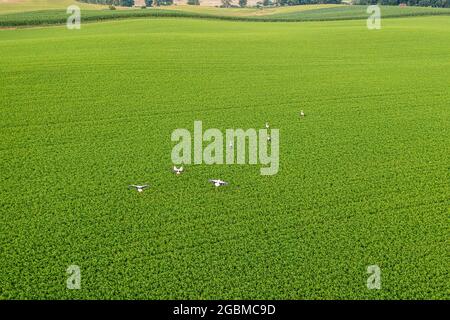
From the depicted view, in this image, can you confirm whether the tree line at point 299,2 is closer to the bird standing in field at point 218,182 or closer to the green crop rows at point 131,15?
the green crop rows at point 131,15

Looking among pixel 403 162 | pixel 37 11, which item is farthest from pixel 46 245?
pixel 37 11

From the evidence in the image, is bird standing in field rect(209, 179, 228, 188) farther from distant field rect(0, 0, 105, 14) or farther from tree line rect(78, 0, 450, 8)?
tree line rect(78, 0, 450, 8)

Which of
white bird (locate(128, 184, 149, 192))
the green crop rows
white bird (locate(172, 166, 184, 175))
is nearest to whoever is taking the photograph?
white bird (locate(128, 184, 149, 192))

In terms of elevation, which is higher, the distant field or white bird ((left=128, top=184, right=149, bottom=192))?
the distant field

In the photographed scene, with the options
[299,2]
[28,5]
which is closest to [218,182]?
[28,5]

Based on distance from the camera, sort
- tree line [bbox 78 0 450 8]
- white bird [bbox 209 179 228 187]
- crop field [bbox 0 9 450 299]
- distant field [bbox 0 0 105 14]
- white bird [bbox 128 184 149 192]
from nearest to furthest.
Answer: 1. crop field [bbox 0 9 450 299]
2. white bird [bbox 128 184 149 192]
3. white bird [bbox 209 179 228 187]
4. distant field [bbox 0 0 105 14]
5. tree line [bbox 78 0 450 8]

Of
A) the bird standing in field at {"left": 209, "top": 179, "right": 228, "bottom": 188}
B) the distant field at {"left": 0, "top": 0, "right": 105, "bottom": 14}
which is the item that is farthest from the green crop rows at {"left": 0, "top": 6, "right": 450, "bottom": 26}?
the bird standing in field at {"left": 209, "top": 179, "right": 228, "bottom": 188}

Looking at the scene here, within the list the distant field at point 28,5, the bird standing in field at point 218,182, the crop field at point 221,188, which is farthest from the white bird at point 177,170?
the distant field at point 28,5

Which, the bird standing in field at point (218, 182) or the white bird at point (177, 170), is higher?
the white bird at point (177, 170)
